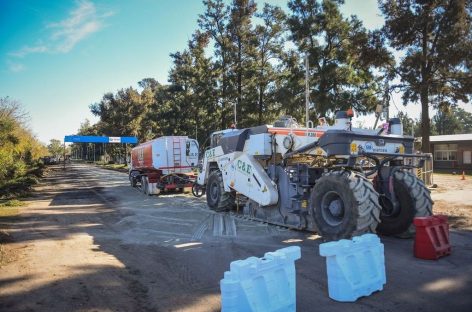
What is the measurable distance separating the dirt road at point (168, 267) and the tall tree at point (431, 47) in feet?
41.1

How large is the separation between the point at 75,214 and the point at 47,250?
18.0 ft

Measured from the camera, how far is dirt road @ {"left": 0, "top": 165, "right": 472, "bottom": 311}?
5.09 m

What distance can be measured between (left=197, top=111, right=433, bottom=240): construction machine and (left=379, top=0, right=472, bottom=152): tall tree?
11.5 meters

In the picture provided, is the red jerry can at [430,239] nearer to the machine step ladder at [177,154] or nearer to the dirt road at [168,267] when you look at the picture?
the dirt road at [168,267]

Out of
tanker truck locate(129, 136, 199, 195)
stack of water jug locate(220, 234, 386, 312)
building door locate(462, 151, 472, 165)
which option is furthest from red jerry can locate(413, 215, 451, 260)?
building door locate(462, 151, 472, 165)

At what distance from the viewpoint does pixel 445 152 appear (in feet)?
140

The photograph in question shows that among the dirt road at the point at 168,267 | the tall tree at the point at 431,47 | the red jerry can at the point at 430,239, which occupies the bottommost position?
the dirt road at the point at 168,267

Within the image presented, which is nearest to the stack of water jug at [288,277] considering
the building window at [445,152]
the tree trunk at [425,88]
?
the tree trunk at [425,88]

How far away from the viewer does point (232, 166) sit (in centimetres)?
1187

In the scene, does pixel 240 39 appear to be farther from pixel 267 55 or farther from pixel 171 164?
pixel 171 164

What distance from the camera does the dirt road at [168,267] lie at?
16.7ft

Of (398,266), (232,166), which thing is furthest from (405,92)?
(398,266)

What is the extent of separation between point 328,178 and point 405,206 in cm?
200

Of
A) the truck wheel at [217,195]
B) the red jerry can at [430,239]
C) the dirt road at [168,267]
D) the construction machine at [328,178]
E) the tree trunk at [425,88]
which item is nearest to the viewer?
the dirt road at [168,267]
